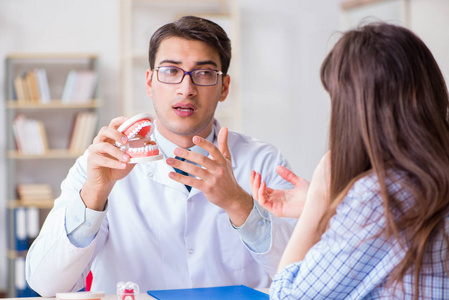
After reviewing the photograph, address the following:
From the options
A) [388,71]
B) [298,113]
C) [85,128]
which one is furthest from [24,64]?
[388,71]

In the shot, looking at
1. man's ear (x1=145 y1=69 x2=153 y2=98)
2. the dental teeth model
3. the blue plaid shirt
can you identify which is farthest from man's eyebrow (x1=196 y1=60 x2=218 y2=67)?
the blue plaid shirt

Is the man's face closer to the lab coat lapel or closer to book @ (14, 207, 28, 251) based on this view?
the lab coat lapel

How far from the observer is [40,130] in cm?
470

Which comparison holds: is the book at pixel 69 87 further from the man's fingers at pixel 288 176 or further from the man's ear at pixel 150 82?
the man's fingers at pixel 288 176

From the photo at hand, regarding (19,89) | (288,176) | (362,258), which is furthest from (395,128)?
(19,89)

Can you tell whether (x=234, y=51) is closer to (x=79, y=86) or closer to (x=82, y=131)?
(x=79, y=86)

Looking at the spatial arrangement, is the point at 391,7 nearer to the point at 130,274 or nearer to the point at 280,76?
the point at 280,76

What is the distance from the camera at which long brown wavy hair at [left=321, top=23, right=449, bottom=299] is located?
1.08 m

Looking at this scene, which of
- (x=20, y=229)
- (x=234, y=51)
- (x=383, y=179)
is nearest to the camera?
(x=383, y=179)

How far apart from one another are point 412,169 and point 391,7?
405 centimetres

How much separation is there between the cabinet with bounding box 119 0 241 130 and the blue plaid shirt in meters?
3.81

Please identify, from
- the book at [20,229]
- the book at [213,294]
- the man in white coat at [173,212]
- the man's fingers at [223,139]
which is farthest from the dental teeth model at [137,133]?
the book at [20,229]

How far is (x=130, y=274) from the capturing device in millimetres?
1899

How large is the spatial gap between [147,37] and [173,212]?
133 inches
